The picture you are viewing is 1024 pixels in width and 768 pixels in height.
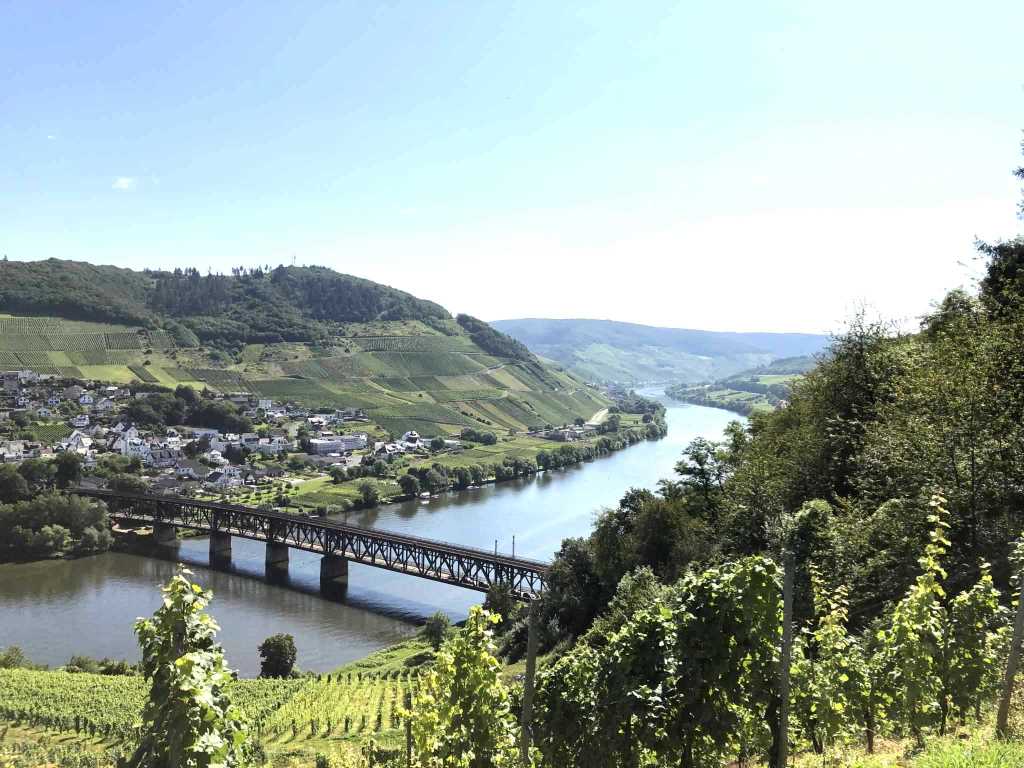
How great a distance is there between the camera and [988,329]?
14.0 m

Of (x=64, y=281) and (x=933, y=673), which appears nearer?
(x=933, y=673)

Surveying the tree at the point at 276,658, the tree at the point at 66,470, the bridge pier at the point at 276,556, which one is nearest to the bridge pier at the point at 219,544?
the bridge pier at the point at 276,556

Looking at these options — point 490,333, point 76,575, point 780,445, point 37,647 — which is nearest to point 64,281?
point 490,333

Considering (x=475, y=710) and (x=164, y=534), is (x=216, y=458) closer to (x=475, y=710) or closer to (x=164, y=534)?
(x=164, y=534)

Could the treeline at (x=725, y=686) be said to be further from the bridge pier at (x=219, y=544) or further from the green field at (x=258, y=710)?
the bridge pier at (x=219, y=544)

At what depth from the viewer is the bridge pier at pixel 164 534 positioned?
178 ft

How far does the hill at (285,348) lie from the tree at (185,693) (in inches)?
3965

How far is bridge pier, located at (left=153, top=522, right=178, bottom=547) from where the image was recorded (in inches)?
2138

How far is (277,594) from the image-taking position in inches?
1693

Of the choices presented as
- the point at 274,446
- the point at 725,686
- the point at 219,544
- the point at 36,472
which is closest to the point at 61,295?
the point at 274,446

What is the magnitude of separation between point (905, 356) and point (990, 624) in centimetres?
1285

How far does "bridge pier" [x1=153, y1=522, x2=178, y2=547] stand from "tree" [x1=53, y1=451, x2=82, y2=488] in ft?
38.7

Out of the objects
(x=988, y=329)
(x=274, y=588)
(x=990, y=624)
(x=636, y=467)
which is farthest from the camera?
(x=636, y=467)

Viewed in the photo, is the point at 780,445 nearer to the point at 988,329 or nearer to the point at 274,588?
the point at 988,329
